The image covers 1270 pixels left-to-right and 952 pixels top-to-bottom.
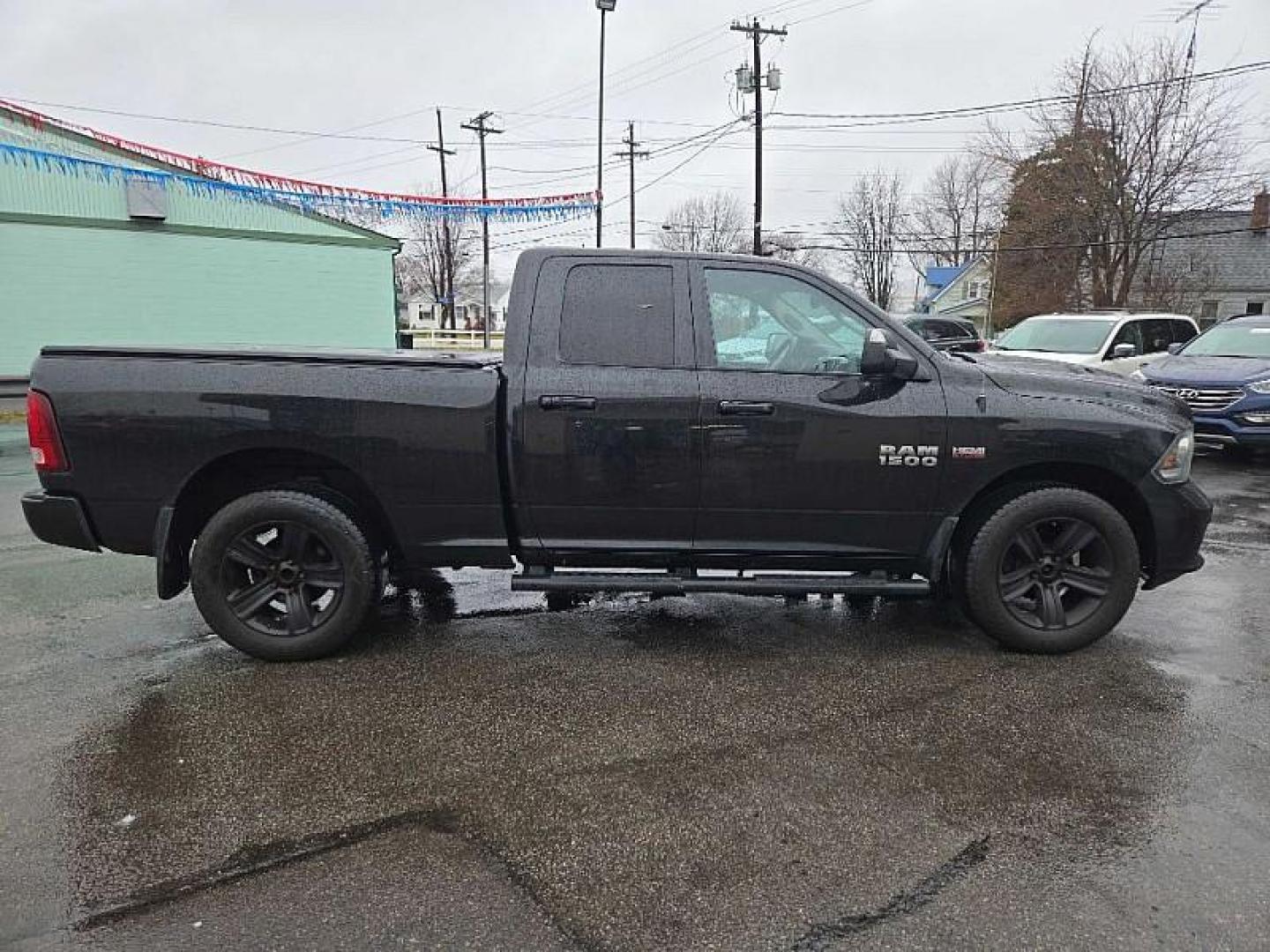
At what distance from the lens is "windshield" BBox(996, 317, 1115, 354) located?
12617 mm

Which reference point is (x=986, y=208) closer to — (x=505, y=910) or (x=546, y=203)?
(x=546, y=203)

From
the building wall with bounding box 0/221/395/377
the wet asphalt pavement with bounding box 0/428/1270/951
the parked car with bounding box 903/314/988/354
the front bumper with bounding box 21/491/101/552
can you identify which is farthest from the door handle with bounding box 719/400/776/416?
the parked car with bounding box 903/314/988/354

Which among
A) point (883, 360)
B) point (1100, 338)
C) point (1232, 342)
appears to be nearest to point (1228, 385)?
point (1232, 342)

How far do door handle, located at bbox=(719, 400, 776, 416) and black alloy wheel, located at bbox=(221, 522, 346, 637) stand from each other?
1934 millimetres

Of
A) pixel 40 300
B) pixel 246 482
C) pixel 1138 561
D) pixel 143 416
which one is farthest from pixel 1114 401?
pixel 40 300

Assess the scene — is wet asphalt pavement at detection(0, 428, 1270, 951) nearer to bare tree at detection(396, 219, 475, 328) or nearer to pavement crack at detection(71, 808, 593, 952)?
pavement crack at detection(71, 808, 593, 952)

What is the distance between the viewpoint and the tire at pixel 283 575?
398cm

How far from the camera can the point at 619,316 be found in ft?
13.3

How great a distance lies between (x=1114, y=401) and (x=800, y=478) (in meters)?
1.54

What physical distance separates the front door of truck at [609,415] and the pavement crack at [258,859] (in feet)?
5.08

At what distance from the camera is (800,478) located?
398cm

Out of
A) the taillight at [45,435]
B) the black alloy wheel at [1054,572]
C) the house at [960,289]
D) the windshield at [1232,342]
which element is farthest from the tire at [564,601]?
the house at [960,289]

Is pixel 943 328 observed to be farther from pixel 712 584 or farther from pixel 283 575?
pixel 283 575

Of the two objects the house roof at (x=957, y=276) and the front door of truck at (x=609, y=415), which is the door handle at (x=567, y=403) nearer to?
the front door of truck at (x=609, y=415)
